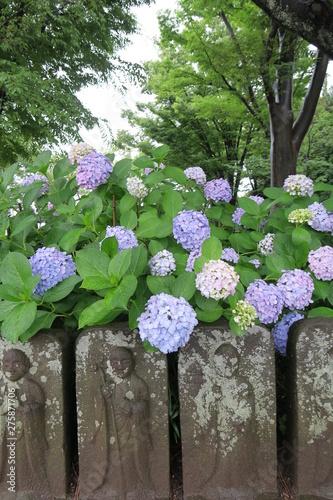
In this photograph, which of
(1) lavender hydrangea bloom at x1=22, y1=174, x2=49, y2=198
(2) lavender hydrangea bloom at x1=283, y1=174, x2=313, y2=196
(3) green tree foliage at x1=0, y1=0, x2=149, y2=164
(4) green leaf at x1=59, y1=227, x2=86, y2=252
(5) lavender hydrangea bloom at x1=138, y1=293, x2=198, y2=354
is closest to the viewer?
(5) lavender hydrangea bloom at x1=138, y1=293, x2=198, y2=354

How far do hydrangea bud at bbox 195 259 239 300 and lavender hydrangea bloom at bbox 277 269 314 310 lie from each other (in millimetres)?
269

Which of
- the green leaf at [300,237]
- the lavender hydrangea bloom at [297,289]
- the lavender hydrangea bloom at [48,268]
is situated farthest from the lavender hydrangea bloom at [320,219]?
the lavender hydrangea bloom at [48,268]

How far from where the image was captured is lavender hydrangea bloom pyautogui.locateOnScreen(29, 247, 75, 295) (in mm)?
1185

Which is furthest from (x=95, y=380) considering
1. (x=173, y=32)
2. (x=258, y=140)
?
(x=258, y=140)

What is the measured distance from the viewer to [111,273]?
105 cm

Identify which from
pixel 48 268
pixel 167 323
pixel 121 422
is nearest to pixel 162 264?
pixel 167 323

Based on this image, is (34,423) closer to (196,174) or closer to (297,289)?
(297,289)

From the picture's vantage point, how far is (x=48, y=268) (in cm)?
118

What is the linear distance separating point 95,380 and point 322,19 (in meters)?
3.50

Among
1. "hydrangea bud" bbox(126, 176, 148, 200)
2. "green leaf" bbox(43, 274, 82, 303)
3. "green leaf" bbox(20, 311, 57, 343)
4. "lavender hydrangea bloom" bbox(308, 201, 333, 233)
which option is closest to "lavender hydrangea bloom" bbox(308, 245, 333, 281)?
"lavender hydrangea bloom" bbox(308, 201, 333, 233)

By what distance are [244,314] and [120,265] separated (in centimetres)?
39

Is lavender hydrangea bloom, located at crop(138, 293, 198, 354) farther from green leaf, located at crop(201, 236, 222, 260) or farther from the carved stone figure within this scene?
the carved stone figure

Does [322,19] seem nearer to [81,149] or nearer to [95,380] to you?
[81,149]

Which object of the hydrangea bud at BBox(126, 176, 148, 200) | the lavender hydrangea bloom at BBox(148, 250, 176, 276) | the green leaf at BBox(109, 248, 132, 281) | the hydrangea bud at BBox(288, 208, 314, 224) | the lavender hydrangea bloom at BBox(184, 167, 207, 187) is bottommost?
the green leaf at BBox(109, 248, 132, 281)
